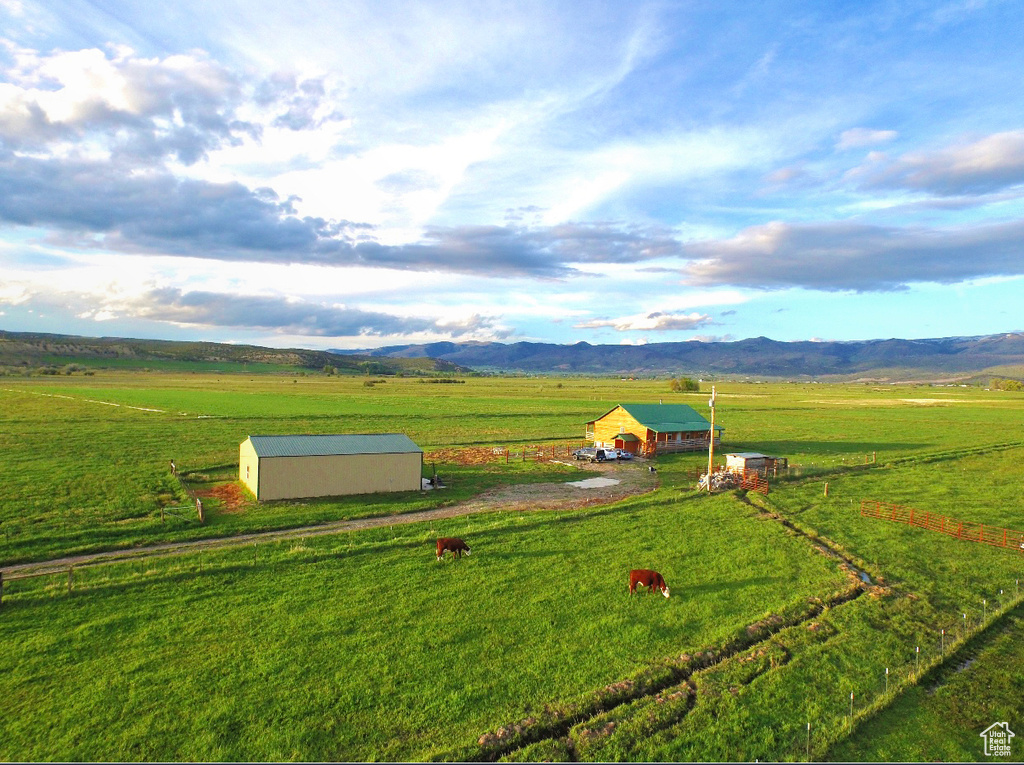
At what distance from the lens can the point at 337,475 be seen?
32.2 m

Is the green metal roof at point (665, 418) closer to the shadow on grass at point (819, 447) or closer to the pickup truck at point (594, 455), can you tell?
the shadow on grass at point (819, 447)

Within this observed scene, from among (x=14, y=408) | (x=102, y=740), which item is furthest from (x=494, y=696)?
(x=14, y=408)

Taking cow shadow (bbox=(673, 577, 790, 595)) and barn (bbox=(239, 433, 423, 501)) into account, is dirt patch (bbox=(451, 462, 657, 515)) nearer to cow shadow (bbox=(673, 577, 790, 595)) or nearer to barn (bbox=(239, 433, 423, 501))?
barn (bbox=(239, 433, 423, 501))

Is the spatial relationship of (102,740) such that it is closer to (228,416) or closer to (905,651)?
(905,651)

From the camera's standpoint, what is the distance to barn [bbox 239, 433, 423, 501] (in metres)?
30.8

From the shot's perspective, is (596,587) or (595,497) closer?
(596,587)

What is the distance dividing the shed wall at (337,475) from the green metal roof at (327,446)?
0.28 metres

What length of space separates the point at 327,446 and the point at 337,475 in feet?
6.51

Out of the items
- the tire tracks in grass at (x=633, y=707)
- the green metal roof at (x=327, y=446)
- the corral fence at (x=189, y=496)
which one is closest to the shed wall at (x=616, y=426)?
the green metal roof at (x=327, y=446)

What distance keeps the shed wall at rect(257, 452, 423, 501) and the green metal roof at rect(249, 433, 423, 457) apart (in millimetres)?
284

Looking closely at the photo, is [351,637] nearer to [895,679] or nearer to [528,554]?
[528,554]

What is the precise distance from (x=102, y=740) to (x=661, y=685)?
11.6 meters

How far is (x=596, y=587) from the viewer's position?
18.8 meters

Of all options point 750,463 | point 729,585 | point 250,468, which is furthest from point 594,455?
point 729,585
